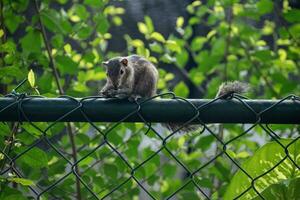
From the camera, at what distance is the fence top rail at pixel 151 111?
1359mm

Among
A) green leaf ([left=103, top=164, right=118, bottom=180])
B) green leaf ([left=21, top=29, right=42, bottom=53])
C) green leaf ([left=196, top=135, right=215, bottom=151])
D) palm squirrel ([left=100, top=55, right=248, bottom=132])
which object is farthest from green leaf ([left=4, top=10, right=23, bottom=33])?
green leaf ([left=196, top=135, right=215, bottom=151])

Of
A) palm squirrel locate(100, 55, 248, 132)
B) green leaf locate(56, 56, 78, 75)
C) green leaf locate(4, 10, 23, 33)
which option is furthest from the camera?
green leaf locate(4, 10, 23, 33)

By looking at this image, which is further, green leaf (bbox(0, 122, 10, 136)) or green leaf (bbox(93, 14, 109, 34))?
green leaf (bbox(93, 14, 109, 34))

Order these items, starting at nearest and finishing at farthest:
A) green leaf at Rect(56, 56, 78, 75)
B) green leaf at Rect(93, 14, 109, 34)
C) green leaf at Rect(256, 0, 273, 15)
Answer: green leaf at Rect(56, 56, 78, 75)
green leaf at Rect(93, 14, 109, 34)
green leaf at Rect(256, 0, 273, 15)

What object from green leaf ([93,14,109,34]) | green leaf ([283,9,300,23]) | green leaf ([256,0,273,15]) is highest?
green leaf ([93,14,109,34])

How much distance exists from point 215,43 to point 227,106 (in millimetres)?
1759

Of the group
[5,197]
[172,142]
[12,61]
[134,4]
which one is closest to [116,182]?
[172,142]

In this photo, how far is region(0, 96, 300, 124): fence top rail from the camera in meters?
1.36

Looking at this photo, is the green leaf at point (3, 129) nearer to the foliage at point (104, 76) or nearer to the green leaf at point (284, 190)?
the foliage at point (104, 76)

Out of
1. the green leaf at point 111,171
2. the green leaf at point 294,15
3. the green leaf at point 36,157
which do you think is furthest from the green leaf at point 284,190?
the green leaf at point 294,15

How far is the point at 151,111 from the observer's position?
4.47ft

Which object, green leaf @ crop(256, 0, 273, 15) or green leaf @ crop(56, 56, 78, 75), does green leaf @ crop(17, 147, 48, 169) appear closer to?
green leaf @ crop(56, 56, 78, 75)

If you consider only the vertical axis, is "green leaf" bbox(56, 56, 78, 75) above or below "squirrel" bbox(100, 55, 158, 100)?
above

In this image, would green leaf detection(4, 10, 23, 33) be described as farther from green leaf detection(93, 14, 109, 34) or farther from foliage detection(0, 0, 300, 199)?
green leaf detection(93, 14, 109, 34)
